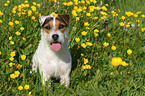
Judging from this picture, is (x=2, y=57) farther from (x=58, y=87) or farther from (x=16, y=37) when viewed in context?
(x=58, y=87)

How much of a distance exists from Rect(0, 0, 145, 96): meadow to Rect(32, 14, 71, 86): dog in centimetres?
18

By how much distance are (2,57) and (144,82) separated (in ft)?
8.38

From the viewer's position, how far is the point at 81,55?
131 inches

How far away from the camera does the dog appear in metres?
2.82

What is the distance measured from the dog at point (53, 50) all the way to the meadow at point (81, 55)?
0.18 meters

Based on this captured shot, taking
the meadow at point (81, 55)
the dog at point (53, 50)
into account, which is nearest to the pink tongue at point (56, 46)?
the dog at point (53, 50)

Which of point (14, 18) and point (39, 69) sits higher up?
point (14, 18)

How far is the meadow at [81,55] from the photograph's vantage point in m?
2.71

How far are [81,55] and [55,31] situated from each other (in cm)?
83

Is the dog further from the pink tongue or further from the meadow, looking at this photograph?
the meadow

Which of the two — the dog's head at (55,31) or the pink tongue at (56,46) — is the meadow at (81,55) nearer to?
the dog's head at (55,31)

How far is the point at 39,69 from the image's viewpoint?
3070 millimetres

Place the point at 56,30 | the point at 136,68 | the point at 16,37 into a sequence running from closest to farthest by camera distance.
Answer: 1. the point at 56,30
2. the point at 136,68
3. the point at 16,37

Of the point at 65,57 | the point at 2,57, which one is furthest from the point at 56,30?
Answer: the point at 2,57
